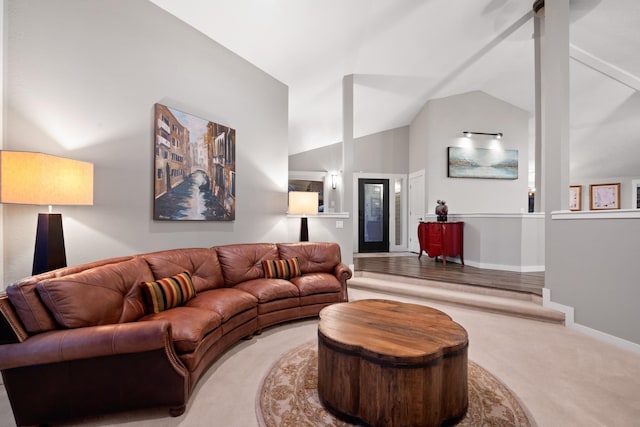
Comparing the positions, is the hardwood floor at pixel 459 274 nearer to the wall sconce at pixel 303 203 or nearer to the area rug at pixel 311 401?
the wall sconce at pixel 303 203

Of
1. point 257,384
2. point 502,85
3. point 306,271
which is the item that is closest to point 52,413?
point 257,384

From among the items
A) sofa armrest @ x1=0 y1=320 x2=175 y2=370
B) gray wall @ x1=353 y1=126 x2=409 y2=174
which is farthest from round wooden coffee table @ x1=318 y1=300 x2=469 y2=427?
gray wall @ x1=353 y1=126 x2=409 y2=174

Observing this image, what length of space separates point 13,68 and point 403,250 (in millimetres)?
7320

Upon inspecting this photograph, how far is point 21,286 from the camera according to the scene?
153 cm

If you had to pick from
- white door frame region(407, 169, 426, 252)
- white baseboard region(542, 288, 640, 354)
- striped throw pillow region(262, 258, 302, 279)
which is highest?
white door frame region(407, 169, 426, 252)

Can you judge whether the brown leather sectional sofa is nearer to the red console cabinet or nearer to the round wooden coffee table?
the round wooden coffee table

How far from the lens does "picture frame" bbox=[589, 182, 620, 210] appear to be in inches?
302

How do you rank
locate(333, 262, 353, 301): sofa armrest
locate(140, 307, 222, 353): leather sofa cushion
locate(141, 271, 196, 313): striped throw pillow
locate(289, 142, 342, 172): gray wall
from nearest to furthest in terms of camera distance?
locate(140, 307, 222, 353): leather sofa cushion, locate(141, 271, 196, 313): striped throw pillow, locate(333, 262, 353, 301): sofa armrest, locate(289, 142, 342, 172): gray wall

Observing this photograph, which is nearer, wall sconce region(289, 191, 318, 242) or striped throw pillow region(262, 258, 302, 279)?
striped throw pillow region(262, 258, 302, 279)

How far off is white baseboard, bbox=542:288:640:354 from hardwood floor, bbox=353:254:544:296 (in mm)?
177

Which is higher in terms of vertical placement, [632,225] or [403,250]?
[632,225]

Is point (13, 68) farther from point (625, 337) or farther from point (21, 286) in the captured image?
point (625, 337)

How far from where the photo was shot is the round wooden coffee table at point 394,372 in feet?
4.95

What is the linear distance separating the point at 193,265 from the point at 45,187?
4.32 ft
